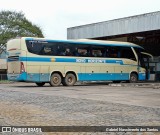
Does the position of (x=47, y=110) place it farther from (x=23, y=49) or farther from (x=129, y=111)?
(x=23, y=49)

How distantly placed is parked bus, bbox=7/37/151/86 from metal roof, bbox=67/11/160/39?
1607mm

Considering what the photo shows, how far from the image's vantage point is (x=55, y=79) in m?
27.5

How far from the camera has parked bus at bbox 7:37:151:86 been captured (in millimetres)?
26125

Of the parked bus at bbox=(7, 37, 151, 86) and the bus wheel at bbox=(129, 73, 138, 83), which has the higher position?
the parked bus at bbox=(7, 37, 151, 86)

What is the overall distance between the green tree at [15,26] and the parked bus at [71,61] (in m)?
29.7

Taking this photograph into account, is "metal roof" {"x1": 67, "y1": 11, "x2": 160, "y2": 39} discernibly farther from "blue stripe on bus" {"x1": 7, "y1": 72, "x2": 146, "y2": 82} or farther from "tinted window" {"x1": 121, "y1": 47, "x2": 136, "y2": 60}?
"blue stripe on bus" {"x1": 7, "y1": 72, "x2": 146, "y2": 82}

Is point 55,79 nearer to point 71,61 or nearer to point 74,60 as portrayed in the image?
point 71,61

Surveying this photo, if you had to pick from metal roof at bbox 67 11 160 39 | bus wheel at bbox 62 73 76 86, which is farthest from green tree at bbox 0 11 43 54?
bus wheel at bbox 62 73 76 86

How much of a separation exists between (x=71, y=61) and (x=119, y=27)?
6.55 meters

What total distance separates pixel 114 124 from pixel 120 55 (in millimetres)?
21502

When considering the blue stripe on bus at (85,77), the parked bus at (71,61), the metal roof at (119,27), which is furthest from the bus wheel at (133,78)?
the metal roof at (119,27)

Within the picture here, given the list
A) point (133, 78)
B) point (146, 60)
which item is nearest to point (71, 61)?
point (133, 78)

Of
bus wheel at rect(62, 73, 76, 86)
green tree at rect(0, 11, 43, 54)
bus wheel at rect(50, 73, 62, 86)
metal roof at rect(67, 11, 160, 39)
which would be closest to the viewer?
bus wheel at rect(50, 73, 62, 86)

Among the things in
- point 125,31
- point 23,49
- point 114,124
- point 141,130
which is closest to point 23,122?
point 114,124
